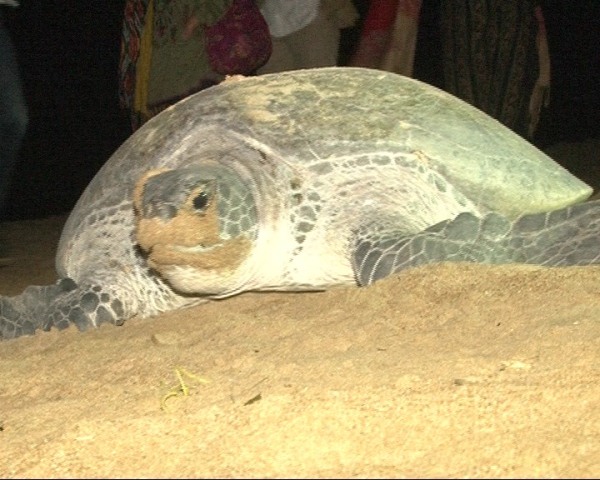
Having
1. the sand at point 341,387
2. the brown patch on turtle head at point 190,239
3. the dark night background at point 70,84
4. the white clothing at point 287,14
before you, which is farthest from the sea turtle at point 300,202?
the dark night background at point 70,84

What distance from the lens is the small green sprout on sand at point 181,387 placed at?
1.51 metres

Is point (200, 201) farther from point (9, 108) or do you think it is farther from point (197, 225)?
point (9, 108)

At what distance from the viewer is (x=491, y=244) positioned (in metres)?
2.36

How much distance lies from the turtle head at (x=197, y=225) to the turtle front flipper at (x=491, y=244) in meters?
0.36

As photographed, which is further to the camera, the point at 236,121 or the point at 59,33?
the point at 59,33

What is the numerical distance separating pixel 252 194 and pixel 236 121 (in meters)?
0.34

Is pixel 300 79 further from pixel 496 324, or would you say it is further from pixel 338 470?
pixel 338 470

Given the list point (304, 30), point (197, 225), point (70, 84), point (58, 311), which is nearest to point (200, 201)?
point (197, 225)

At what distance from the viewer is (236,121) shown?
2789mm

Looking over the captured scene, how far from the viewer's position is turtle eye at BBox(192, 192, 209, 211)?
7.79 ft

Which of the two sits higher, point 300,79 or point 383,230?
point 300,79

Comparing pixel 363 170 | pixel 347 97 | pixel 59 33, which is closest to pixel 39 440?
pixel 363 170

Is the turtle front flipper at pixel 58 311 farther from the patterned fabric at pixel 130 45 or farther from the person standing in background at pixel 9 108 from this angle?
the patterned fabric at pixel 130 45

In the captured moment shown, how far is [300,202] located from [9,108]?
1.82 meters
